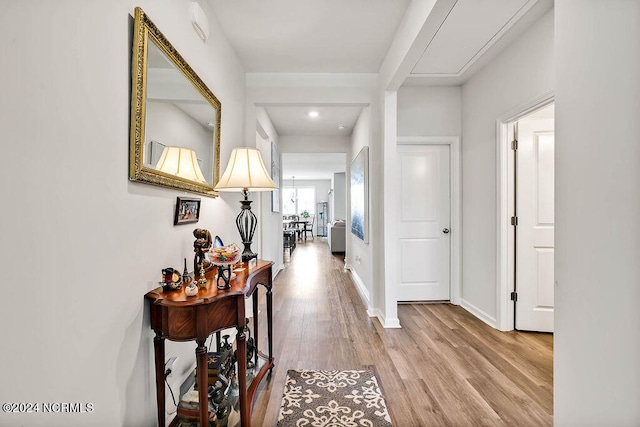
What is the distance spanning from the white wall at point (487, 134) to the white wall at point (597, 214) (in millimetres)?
1763

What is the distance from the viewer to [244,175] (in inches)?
75.2

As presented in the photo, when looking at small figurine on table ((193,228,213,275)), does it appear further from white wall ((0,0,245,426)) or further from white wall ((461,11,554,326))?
white wall ((461,11,554,326))

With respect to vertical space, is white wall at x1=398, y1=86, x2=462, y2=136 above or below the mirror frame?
above

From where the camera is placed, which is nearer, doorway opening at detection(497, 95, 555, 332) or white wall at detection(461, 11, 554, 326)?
white wall at detection(461, 11, 554, 326)

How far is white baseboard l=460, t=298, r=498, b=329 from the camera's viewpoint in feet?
9.66

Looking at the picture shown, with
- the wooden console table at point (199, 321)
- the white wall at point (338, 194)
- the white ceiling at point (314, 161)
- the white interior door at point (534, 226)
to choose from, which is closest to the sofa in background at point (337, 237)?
the white ceiling at point (314, 161)

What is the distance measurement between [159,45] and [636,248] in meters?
1.87

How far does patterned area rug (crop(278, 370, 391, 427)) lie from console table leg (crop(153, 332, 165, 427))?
60 centimetres

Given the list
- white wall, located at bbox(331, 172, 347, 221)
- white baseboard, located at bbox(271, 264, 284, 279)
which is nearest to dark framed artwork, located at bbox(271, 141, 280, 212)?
white baseboard, located at bbox(271, 264, 284, 279)

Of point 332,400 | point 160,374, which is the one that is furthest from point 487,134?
point 160,374

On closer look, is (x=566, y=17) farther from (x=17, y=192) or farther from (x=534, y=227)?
(x=534, y=227)

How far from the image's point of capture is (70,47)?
3.02ft

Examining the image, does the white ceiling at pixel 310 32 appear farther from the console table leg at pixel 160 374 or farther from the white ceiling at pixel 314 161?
the white ceiling at pixel 314 161

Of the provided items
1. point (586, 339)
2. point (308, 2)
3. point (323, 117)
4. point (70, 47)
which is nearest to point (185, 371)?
point (70, 47)
